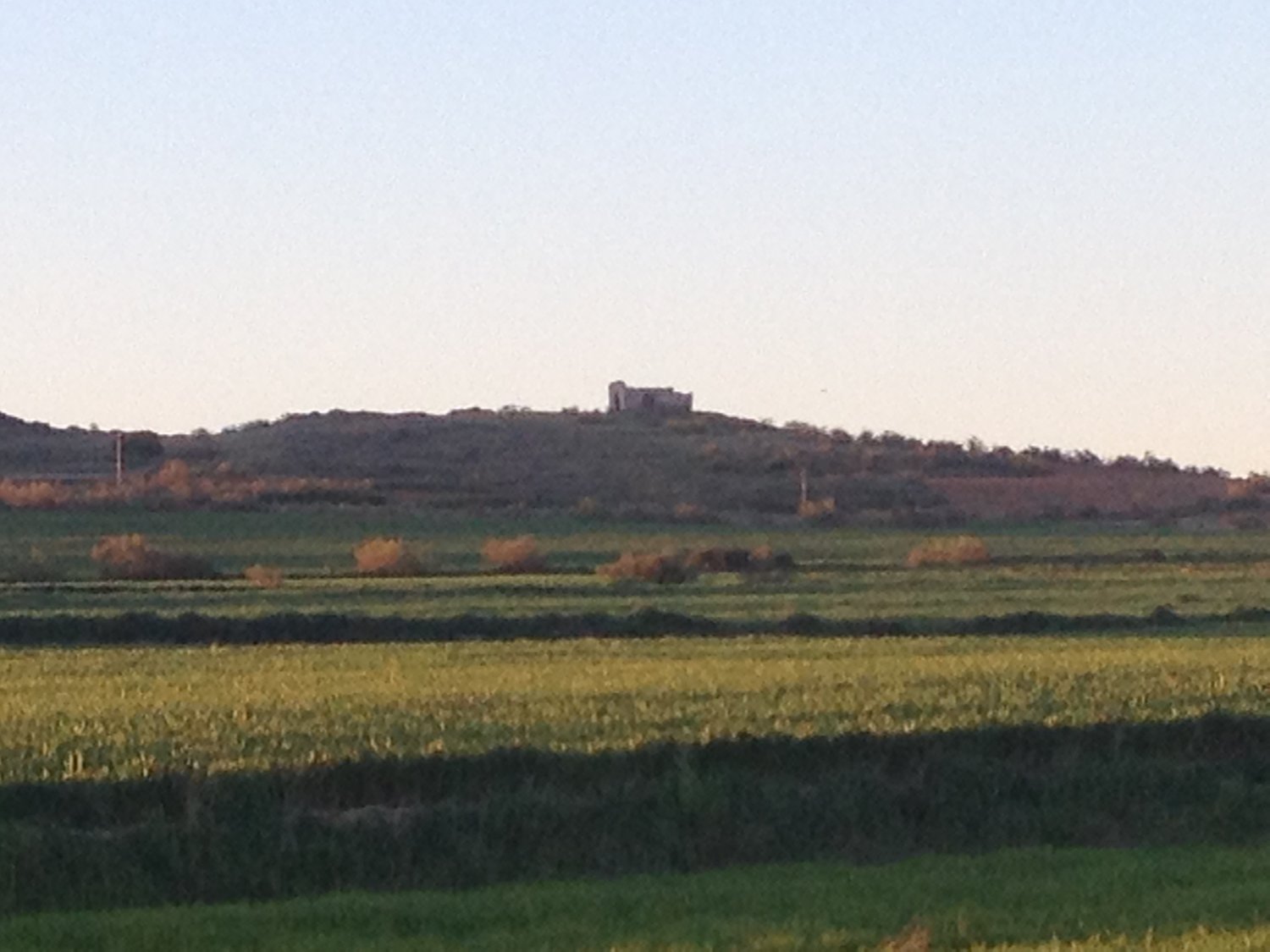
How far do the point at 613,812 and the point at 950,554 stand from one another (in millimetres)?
48923

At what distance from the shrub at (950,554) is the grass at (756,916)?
4757 cm

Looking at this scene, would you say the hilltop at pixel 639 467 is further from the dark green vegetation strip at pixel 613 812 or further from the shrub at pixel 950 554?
the dark green vegetation strip at pixel 613 812

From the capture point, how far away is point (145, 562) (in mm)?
61375

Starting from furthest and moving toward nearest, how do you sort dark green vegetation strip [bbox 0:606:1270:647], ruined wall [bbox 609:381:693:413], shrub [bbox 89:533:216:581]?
ruined wall [bbox 609:381:693:413], shrub [bbox 89:533:216:581], dark green vegetation strip [bbox 0:606:1270:647]

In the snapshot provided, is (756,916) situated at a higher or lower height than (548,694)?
lower

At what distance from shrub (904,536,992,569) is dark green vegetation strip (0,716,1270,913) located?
4307 cm

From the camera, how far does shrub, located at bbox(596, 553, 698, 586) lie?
59.2m

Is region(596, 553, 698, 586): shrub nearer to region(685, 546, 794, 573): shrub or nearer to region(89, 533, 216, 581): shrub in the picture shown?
region(685, 546, 794, 573): shrub

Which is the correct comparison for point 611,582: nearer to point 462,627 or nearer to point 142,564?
point 142,564

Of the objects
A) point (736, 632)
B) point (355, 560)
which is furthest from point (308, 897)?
point (355, 560)

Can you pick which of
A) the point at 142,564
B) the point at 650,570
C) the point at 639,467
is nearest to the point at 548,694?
the point at 650,570

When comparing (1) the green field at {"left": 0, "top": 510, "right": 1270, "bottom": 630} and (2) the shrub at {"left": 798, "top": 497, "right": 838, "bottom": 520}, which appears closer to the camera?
(1) the green field at {"left": 0, "top": 510, "right": 1270, "bottom": 630}

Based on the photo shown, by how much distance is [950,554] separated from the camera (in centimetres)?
6731

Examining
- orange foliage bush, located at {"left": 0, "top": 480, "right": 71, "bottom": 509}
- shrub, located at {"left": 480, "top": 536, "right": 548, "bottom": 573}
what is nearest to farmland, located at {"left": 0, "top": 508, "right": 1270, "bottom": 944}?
shrub, located at {"left": 480, "top": 536, "right": 548, "bottom": 573}
